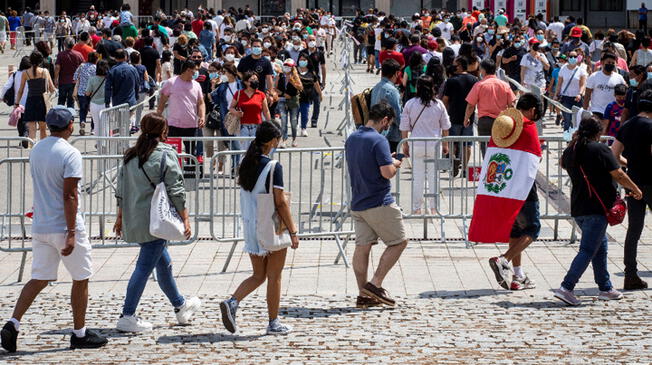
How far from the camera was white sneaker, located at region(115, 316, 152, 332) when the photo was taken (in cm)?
886

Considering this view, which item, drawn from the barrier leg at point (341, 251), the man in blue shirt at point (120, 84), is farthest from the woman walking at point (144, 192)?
the man in blue shirt at point (120, 84)

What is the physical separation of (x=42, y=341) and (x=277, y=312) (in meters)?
1.65

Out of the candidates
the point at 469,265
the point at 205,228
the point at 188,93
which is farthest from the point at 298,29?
the point at 469,265

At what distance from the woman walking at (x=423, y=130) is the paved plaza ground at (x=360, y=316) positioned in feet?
2.40

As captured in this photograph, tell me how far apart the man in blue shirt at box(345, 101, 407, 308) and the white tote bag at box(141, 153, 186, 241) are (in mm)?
1578

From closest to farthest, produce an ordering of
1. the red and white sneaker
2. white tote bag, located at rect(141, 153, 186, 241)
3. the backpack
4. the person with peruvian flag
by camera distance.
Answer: white tote bag, located at rect(141, 153, 186, 241), the person with peruvian flag, the red and white sneaker, the backpack

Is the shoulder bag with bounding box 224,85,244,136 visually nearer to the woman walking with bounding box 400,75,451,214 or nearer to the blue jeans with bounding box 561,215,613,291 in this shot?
the woman walking with bounding box 400,75,451,214

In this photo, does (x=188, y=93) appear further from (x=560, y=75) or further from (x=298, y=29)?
(x=298, y=29)

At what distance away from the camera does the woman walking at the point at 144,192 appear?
8734 mm

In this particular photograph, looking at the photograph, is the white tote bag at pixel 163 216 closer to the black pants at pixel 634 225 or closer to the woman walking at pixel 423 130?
the black pants at pixel 634 225

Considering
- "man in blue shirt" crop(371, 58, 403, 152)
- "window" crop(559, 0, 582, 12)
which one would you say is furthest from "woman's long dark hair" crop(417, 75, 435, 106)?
"window" crop(559, 0, 582, 12)

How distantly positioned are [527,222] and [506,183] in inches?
15.6

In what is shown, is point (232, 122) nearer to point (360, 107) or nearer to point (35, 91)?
point (360, 107)

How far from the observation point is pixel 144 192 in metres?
8.76
